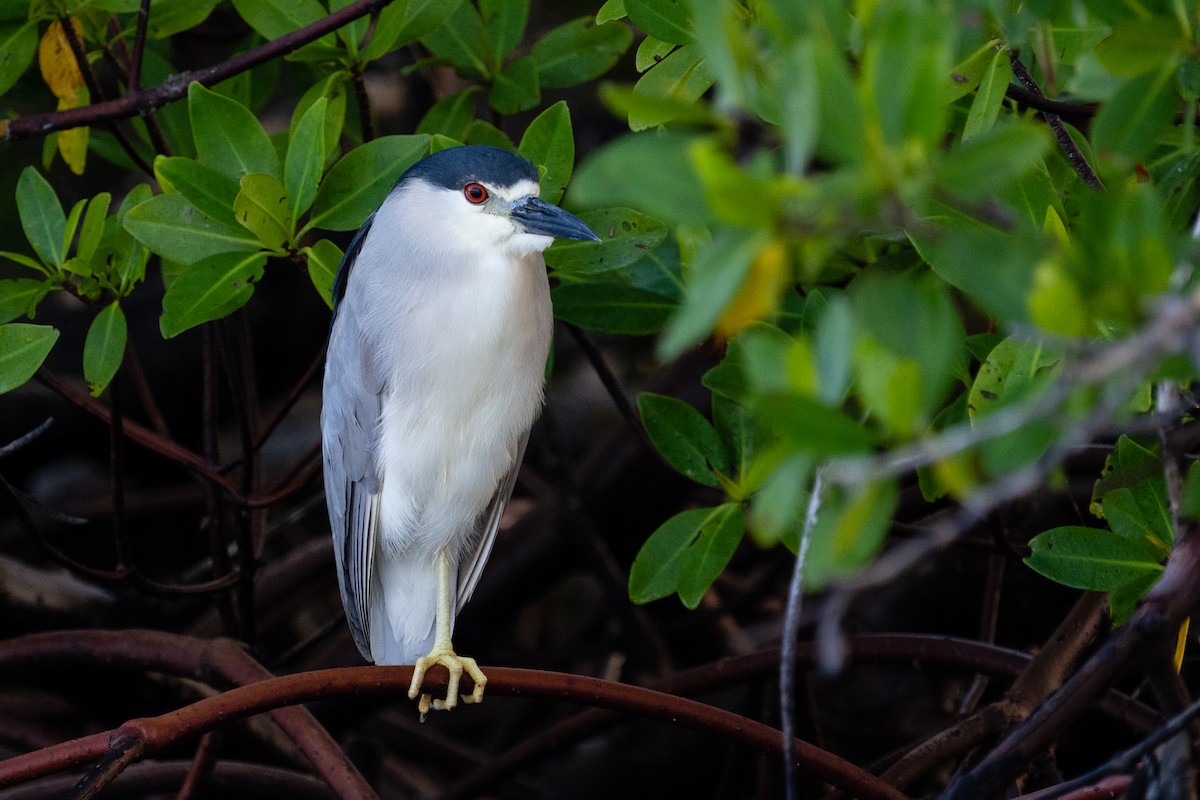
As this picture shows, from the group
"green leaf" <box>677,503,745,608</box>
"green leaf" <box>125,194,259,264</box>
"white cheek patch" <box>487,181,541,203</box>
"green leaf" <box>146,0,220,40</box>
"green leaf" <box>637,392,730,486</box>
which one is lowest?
"green leaf" <box>677,503,745,608</box>

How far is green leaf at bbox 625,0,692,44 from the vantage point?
162 cm

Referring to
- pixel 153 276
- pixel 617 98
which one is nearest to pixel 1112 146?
pixel 617 98

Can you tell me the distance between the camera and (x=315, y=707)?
2955 mm

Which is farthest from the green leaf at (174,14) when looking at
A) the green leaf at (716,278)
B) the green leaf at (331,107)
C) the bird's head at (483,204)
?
the green leaf at (716,278)

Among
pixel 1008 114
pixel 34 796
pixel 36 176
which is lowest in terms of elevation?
pixel 34 796

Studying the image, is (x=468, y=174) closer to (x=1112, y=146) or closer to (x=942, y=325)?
(x=1112, y=146)

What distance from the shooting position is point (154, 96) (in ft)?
6.09

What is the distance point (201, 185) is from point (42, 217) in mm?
356

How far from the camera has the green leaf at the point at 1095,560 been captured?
151cm

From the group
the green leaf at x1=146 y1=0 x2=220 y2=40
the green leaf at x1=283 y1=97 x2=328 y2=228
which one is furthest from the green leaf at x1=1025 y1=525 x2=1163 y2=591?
the green leaf at x1=146 y1=0 x2=220 y2=40

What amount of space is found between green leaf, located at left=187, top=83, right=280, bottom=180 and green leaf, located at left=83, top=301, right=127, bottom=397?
285 millimetres

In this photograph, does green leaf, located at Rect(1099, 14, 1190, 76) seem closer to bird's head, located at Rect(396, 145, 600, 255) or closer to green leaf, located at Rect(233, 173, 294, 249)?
bird's head, located at Rect(396, 145, 600, 255)

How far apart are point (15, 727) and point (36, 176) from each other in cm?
137

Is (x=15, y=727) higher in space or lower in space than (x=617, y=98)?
lower
